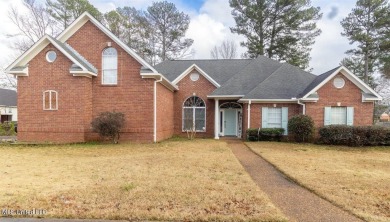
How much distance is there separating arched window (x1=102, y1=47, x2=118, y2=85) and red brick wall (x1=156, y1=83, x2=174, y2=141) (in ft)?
8.82

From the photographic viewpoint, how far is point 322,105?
18.0 meters

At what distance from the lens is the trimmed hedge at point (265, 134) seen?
60.5 feet

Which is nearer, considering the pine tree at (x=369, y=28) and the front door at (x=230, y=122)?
the front door at (x=230, y=122)

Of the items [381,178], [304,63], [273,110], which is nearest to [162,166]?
[381,178]

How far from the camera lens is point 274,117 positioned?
63.2 ft

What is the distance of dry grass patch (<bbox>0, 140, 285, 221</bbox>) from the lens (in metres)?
4.77

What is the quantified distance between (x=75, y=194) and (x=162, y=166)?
3.62 meters

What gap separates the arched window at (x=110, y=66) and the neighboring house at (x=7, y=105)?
33443mm

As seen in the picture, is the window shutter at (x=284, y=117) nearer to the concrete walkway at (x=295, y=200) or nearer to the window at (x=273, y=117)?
the window at (x=273, y=117)

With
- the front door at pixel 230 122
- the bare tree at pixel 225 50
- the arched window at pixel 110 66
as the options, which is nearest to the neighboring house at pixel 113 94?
the arched window at pixel 110 66

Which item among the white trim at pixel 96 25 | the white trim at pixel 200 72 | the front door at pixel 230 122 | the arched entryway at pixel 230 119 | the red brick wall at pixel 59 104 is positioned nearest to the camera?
the red brick wall at pixel 59 104

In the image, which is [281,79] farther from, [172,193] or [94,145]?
[172,193]

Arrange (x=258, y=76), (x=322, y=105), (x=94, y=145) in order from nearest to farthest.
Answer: (x=94, y=145) → (x=322, y=105) → (x=258, y=76)

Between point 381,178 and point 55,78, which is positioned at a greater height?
point 55,78
